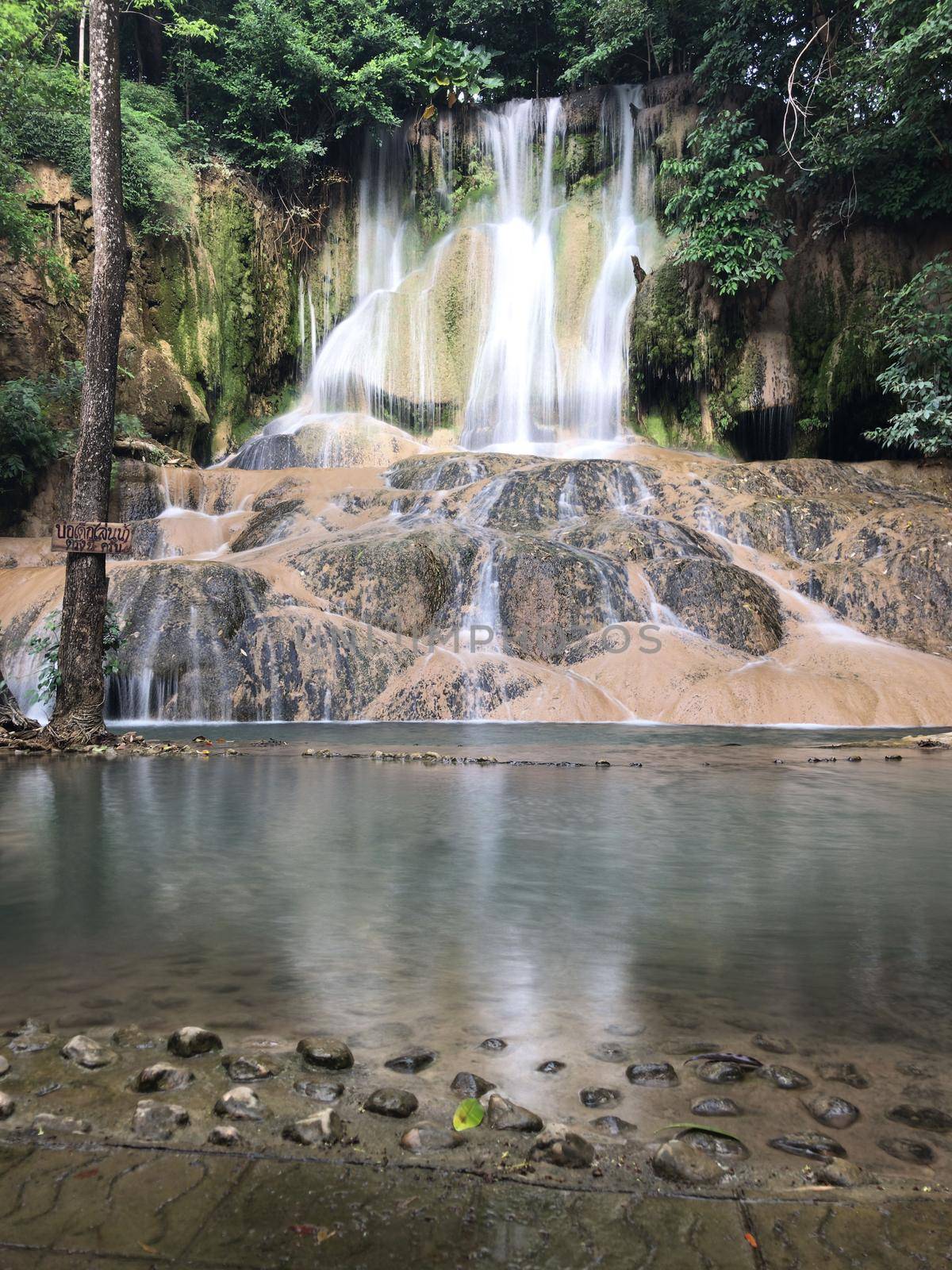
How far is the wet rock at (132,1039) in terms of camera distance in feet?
6.12

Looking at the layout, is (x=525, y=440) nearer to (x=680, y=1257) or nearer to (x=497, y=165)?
(x=497, y=165)

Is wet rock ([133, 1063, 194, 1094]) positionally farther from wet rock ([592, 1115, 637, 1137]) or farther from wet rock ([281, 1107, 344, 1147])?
wet rock ([592, 1115, 637, 1137])

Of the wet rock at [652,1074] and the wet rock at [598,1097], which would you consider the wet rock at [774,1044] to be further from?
the wet rock at [598,1097]

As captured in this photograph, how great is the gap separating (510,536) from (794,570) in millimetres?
4715

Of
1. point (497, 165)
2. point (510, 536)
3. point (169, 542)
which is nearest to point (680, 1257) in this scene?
point (510, 536)

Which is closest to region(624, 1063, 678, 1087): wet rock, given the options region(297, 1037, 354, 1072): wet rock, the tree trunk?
region(297, 1037, 354, 1072): wet rock

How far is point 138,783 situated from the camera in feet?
19.5

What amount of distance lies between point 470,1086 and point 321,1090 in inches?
11.0

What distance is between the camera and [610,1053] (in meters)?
1.82

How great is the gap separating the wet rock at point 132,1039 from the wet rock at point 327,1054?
0.33 metres

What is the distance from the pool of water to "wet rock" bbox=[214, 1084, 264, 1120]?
0.35 m

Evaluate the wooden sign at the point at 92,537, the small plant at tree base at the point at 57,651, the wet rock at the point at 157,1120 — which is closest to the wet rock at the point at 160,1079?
the wet rock at the point at 157,1120

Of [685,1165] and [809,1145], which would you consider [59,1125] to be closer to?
[685,1165]

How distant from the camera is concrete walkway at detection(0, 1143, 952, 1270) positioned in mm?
1188
